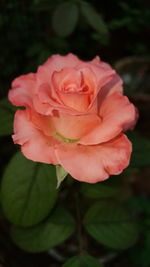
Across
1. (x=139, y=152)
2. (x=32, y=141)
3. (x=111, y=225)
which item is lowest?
(x=111, y=225)

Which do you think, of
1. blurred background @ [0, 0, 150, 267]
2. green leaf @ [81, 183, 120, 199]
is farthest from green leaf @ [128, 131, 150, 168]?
green leaf @ [81, 183, 120, 199]

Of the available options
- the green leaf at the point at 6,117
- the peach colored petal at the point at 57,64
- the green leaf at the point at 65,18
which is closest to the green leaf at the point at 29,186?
the green leaf at the point at 6,117

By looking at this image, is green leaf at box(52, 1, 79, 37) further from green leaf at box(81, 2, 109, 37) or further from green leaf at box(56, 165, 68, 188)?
green leaf at box(56, 165, 68, 188)

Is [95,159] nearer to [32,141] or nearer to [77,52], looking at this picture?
[32,141]

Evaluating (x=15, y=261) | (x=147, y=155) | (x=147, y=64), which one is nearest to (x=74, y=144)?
(x=147, y=155)

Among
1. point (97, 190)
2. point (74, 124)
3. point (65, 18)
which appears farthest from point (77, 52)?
point (74, 124)

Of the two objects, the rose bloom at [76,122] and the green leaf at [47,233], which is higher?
A: the rose bloom at [76,122]

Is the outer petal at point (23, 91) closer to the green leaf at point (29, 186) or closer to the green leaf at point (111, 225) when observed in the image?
the green leaf at point (29, 186)
